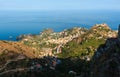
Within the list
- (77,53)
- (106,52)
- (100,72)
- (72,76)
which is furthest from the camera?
(77,53)

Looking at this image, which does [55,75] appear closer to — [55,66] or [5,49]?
[55,66]

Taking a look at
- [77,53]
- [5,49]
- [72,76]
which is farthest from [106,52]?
[77,53]

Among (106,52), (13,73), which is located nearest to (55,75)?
(13,73)

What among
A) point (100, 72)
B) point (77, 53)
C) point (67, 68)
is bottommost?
point (77, 53)

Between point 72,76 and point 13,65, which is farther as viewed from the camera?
point 13,65

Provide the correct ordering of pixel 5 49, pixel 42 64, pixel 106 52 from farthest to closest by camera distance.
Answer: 1. pixel 5 49
2. pixel 42 64
3. pixel 106 52

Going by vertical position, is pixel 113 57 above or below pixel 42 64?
above
